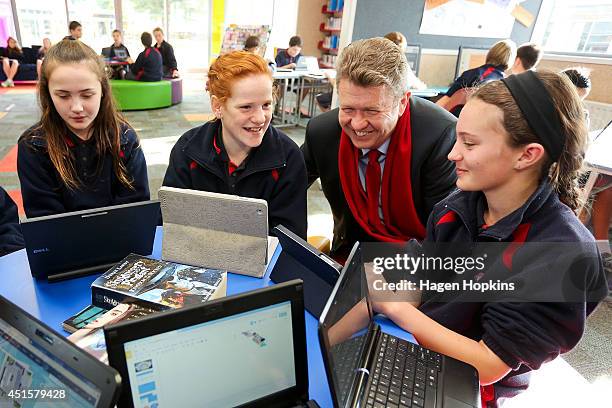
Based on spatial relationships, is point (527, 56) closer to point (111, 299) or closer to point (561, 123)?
point (561, 123)

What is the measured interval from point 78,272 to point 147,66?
19.4 ft

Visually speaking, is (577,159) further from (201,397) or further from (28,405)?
(28,405)

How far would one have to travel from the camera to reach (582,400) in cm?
164

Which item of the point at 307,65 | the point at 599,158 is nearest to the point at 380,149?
the point at 599,158

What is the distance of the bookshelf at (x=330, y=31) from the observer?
8.07m

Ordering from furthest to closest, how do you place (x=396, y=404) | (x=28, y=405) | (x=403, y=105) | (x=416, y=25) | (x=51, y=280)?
1. (x=416, y=25)
2. (x=403, y=105)
3. (x=51, y=280)
4. (x=396, y=404)
5. (x=28, y=405)

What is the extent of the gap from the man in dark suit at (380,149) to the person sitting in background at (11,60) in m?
8.09

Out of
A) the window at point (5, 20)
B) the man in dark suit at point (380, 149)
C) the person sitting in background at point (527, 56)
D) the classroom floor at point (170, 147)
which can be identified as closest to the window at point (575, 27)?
the person sitting in background at point (527, 56)

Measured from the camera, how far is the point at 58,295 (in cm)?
105

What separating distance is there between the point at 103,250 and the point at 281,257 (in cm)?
49

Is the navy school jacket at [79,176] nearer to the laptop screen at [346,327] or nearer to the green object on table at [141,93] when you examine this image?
the laptop screen at [346,327]

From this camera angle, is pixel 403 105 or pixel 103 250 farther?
pixel 403 105

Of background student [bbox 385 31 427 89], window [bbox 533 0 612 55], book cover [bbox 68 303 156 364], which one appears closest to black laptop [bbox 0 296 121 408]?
book cover [bbox 68 303 156 364]

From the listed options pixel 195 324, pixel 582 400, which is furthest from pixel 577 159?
pixel 582 400
